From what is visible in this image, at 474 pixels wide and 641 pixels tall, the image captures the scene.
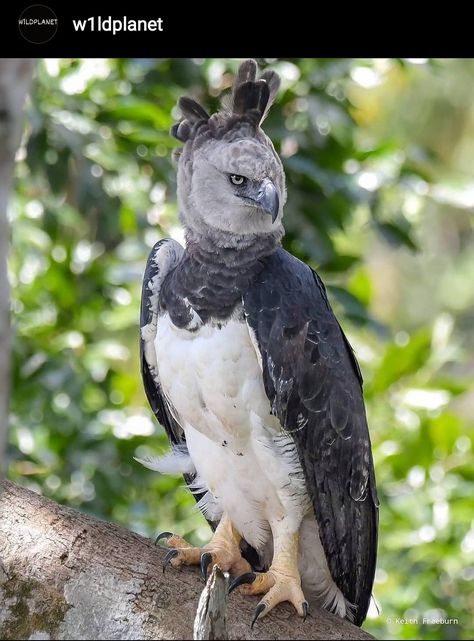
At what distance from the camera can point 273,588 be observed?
293cm

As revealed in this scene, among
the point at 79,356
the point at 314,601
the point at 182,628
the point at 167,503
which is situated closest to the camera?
the point at 182,628

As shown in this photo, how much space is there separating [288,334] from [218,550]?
75cm

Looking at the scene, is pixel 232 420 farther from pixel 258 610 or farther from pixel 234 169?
pixel 234 169

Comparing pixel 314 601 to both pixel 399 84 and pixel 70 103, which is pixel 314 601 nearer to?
pixel 70 103

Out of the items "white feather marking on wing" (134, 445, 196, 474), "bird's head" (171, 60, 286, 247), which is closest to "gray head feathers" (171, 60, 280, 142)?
"bird's head" (171, 60, 286, 247)

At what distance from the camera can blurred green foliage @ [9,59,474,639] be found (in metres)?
4.43

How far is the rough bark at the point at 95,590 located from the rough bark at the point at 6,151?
0.35 metres

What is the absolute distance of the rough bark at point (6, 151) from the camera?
3.14 metres

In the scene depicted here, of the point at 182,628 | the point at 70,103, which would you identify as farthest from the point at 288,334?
the point at 70,103

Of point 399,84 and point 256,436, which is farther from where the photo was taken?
point 399,84

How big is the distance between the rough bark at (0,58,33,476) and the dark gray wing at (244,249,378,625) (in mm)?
786

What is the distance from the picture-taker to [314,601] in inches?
130
